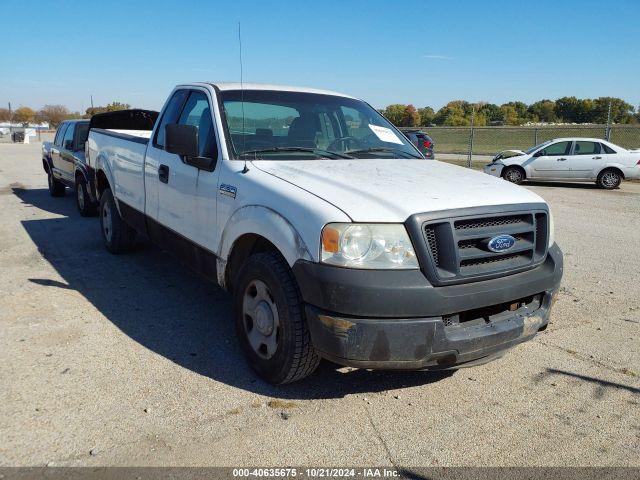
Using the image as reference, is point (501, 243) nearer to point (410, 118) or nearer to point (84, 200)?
point (84, 200)

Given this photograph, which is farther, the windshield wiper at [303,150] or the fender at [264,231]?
the windshield wiper at [303,150]

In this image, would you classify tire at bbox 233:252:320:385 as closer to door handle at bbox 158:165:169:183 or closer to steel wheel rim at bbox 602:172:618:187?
door handle at bbox 158:165:169:183

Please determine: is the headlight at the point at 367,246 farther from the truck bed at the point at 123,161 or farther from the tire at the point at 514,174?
the tire at the point at 514,174

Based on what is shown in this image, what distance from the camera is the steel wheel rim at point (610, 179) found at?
52.0ft

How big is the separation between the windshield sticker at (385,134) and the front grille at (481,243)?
168 cm

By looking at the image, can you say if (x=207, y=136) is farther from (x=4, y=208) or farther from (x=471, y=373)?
(x=4, y=208)

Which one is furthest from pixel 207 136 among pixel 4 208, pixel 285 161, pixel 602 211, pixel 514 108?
pixel 514 108

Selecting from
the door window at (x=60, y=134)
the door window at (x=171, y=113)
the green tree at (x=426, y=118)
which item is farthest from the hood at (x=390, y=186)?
the green tree at (x=426, y=118)

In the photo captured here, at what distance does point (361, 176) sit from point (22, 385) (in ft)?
8.22

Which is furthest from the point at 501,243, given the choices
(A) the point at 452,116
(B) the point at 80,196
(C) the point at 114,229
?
(A) the point at 452,116

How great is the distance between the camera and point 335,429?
294 centimetres

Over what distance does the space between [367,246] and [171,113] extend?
10.0 feet

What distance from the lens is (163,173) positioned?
4.62 metres

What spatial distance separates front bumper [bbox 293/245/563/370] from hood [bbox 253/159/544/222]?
1.18 ft
